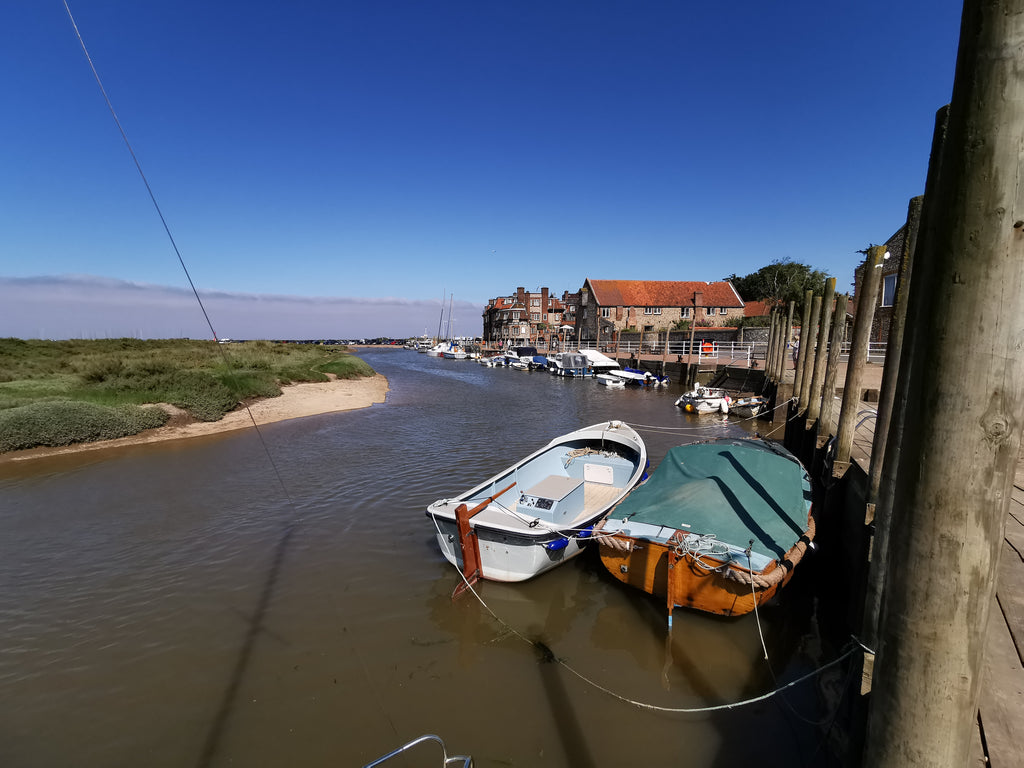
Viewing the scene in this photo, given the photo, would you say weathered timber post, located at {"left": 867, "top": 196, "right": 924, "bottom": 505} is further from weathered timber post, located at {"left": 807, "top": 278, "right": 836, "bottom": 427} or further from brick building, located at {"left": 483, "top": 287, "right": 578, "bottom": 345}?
brick building, located at {"left": 483, "top": 287, "right": 578, "bottom": 345}

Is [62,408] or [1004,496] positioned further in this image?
[62,408]

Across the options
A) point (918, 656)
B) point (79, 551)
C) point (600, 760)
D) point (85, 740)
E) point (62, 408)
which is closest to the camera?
point (918, 656)

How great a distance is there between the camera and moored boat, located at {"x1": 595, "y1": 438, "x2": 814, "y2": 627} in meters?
5.93

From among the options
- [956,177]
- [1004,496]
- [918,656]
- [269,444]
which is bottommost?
[269,444]

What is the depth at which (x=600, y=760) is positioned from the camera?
4652 mm

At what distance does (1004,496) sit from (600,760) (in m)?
4.43

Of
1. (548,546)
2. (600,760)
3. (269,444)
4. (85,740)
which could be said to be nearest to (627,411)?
(269,444)

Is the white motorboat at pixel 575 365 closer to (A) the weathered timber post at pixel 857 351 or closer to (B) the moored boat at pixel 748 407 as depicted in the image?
(B) the moored boat at pixel 748 407

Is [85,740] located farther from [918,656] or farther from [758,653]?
[758,653]

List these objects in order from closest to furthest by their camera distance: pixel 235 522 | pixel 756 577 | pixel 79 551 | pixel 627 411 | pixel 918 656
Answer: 1. pixel 918 656
2. pixel 756 577
3. pixel 79 551
4. pixel 235 522
5. pixel 627 411

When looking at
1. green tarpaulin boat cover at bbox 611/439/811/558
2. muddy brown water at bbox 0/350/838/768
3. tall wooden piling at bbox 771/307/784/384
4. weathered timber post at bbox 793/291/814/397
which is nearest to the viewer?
muddy brown water at bbox 0/350/838/768

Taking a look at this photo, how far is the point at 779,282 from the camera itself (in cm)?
6775

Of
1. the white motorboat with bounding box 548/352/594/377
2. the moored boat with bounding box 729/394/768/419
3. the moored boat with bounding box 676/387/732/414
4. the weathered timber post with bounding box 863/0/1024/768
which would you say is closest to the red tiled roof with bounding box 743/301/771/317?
the white motorboat with bounding box 548/352/594/377

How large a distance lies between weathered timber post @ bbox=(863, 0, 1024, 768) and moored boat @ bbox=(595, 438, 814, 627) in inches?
147
